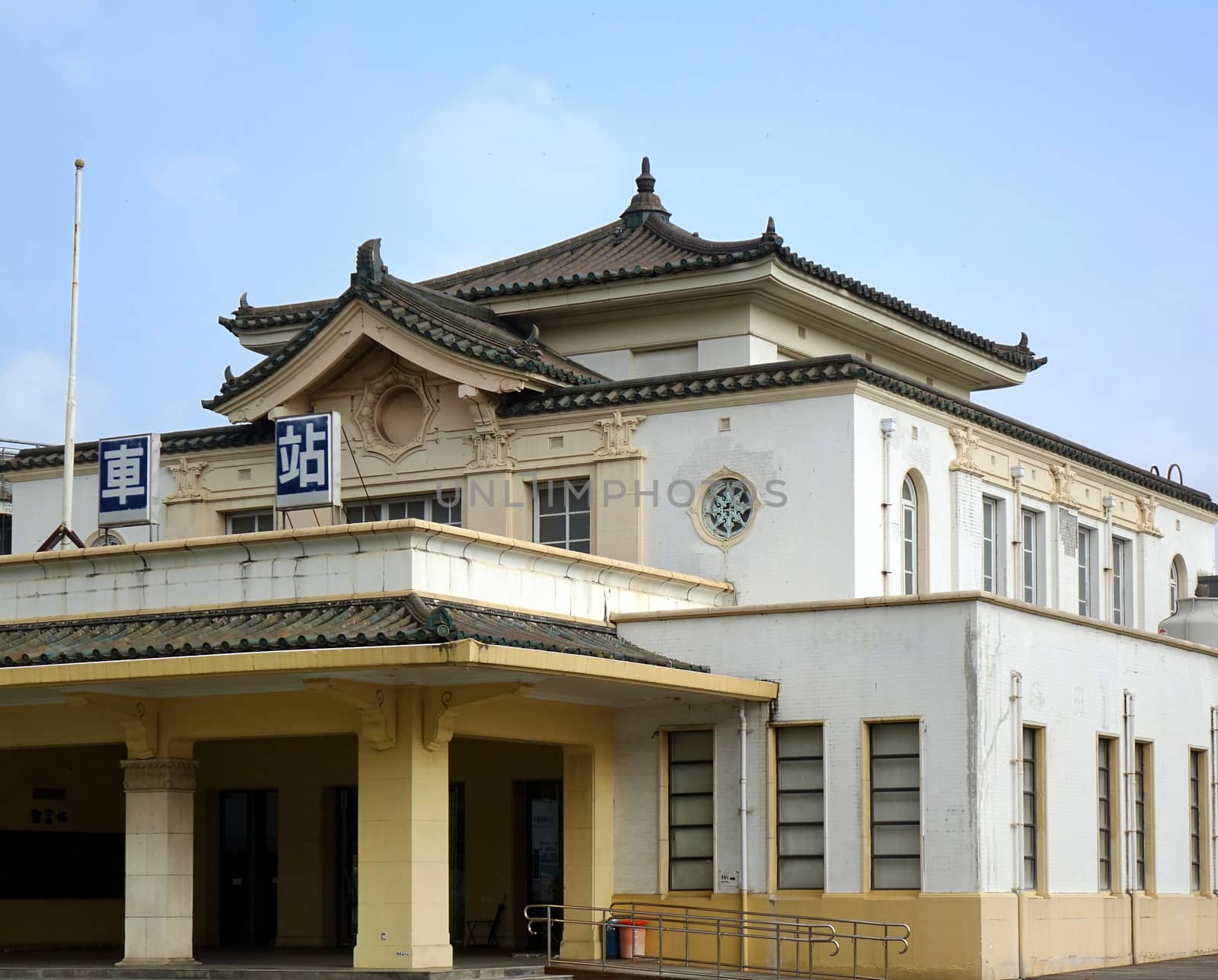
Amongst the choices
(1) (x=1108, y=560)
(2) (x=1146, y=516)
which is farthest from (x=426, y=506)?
(2) (x=1146, y=516)

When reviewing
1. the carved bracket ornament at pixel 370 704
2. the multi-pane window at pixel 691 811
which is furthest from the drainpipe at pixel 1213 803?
the carved bracket ornament at pixel 370 704

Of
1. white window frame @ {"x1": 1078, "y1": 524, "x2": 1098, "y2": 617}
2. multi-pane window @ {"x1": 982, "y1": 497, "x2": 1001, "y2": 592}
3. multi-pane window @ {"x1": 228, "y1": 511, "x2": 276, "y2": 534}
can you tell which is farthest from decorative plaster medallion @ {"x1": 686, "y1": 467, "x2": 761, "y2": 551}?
white window frame @ {"x1": 1078, "y1": 524, "x2": 1098, "y2": 617}

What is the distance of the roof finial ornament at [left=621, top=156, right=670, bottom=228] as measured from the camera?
36.4 m

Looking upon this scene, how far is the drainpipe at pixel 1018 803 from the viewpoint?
2394 centimetres

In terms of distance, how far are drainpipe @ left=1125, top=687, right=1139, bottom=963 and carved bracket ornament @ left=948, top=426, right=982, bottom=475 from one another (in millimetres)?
4592

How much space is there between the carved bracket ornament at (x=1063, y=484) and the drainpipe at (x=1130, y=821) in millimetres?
6487

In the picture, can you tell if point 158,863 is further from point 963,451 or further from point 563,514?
point 963,451

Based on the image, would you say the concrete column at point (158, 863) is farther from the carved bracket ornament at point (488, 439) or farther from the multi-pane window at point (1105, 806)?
the multi-pane window at point (1105, 806)

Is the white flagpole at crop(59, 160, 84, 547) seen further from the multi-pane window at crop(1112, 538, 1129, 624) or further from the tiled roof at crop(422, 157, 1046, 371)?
the multi-pane window at crop(1112, 538, 1129, 624)

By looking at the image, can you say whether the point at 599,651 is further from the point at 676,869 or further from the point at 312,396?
the point at 312,396

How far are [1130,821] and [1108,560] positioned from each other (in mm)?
8690

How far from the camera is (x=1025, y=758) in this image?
25.0 m

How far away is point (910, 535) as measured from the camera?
1158 inches

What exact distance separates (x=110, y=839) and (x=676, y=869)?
10.8 meters
